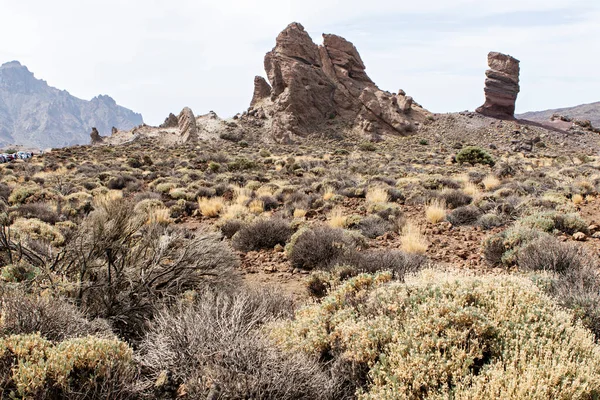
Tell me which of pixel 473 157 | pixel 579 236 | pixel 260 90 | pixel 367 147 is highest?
pixel 260 90

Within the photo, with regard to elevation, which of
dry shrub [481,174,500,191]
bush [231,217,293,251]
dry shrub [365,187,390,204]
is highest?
dry shrub [481,174,500,191]

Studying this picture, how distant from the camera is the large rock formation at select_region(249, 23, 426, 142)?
4594 cm

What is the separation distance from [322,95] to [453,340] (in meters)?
48.7

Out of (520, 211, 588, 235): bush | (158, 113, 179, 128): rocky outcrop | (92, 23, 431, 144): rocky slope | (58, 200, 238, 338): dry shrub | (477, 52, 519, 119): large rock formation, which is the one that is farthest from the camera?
(158, 113, 179, 128): rocky outcrop

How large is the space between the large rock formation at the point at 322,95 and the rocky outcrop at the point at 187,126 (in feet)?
30.1

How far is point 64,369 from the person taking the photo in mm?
2375

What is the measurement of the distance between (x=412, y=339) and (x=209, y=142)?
1641 inches

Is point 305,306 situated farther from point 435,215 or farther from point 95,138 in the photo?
point 95,138

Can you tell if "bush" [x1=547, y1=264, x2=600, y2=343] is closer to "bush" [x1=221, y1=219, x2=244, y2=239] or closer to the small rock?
the small rock

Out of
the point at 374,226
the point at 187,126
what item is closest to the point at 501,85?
the point at 187,126

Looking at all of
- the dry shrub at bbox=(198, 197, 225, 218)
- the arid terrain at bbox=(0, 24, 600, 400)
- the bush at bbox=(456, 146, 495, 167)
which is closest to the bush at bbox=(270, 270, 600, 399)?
the arid terrain at bbox=(0, 24, 600, 400)

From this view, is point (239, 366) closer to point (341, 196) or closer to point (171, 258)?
point (171, 258)

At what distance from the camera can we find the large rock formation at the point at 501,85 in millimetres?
47906

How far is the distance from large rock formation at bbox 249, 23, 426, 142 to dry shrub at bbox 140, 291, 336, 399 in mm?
41115
